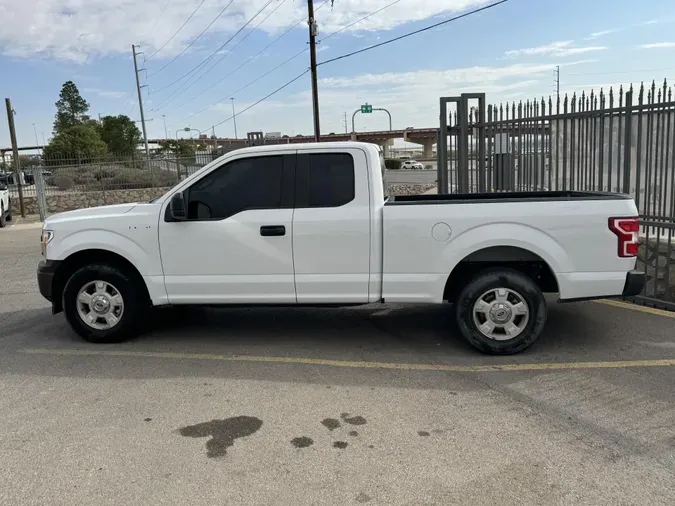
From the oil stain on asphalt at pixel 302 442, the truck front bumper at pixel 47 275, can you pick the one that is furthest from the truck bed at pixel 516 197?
the truck front bumper at pixel 47 275

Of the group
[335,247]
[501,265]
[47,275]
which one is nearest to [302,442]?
[335,247]

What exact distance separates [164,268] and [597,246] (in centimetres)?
387

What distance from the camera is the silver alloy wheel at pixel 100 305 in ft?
18.5

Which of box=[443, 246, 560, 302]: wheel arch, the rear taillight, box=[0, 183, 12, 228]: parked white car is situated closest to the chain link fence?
box=[0, 183, 12, 228]: parked white car

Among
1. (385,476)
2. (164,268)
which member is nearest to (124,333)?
(164,268)

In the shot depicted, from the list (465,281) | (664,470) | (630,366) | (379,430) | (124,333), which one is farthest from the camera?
(124,333)

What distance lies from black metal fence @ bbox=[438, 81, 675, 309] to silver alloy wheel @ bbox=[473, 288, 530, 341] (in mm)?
2409

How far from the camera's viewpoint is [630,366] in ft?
16.0

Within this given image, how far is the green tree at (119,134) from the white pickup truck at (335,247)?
2617 inches

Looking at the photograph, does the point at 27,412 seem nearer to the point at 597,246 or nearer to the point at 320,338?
the point at 320,338

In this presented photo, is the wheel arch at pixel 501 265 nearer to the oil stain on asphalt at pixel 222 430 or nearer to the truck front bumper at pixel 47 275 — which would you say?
the oil stain on asphalt at pixel 222 430

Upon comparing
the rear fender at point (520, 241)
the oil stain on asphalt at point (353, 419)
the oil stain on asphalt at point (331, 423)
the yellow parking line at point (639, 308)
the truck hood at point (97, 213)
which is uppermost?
the truck hood at point (97, 213)

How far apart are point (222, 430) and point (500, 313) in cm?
259

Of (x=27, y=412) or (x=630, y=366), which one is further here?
(x=630, y=366)
